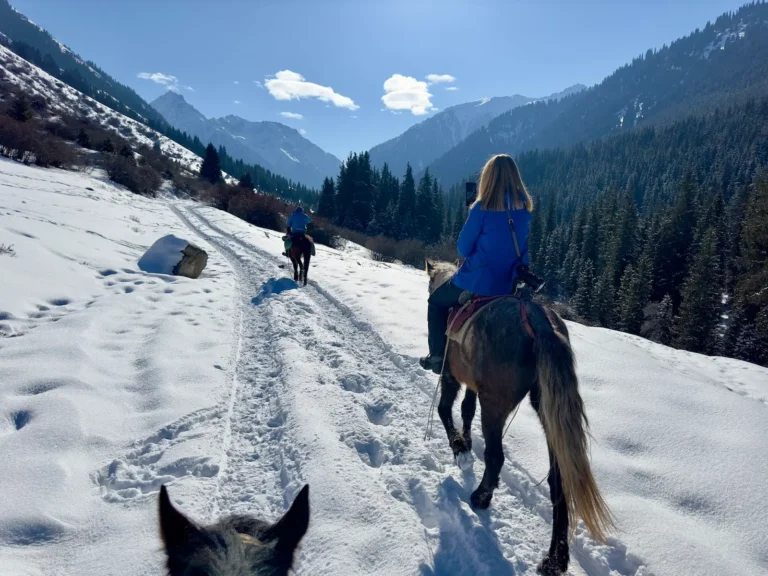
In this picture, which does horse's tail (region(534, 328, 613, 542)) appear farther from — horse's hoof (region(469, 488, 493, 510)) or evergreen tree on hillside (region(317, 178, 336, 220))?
evergreen tree on hillside (region(317, 178, 336, 220))

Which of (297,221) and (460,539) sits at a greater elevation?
(297,221)

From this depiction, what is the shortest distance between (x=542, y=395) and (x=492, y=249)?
1.44 m

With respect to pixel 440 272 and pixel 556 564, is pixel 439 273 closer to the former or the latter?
pixel 440 272

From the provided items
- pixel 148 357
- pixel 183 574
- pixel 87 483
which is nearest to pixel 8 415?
pixel 87 483

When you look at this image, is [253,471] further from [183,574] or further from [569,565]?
[569,565]

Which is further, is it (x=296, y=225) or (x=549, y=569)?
(x=296, y=225)

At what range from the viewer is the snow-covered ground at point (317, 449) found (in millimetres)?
3004

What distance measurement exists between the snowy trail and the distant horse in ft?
4.55

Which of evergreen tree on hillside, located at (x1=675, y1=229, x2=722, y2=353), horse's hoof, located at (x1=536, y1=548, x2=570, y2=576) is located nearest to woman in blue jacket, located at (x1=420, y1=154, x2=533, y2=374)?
horse's hoof, located at (x1=536, y1=548, x2=570, y2=576)

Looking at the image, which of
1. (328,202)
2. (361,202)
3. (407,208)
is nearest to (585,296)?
(407,208)

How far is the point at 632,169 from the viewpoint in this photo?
131 m

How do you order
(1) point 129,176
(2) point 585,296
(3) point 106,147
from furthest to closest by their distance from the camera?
(2) point 585,296
(3) point 106,147
(1) point 129,176

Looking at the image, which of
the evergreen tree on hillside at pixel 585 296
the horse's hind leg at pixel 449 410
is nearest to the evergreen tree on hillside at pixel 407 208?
the evergreen tree on hillside at pixel 585 296

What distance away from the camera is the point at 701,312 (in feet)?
103
